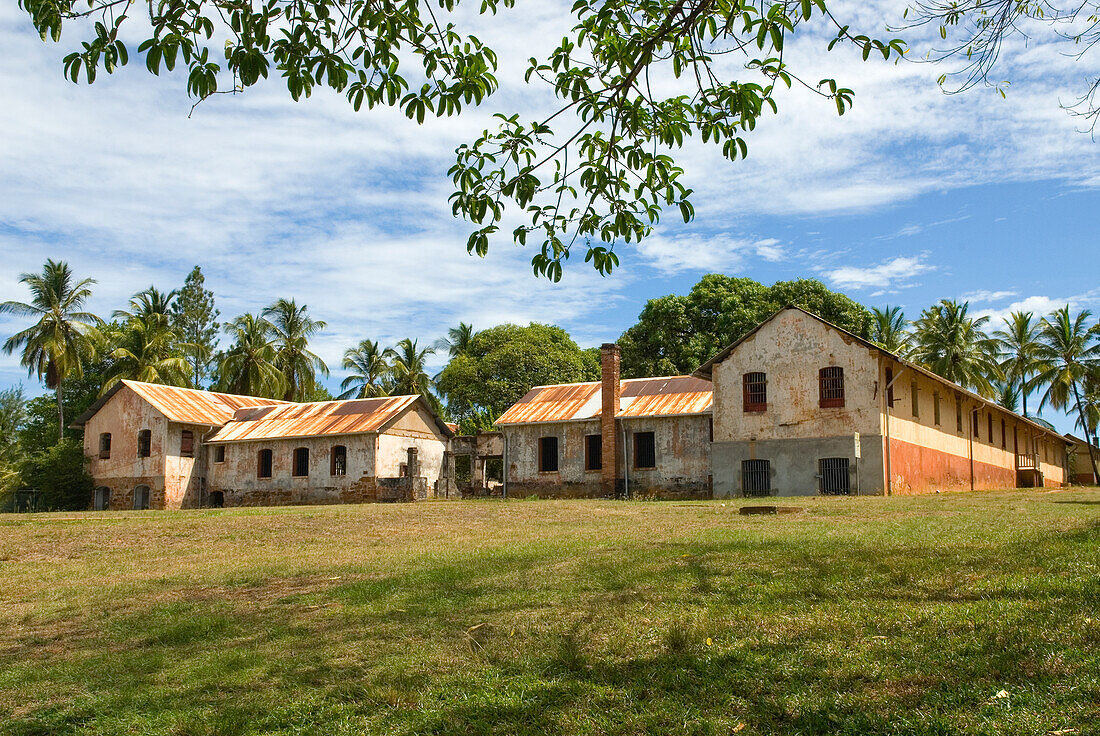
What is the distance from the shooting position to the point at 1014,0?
6777 millimetres

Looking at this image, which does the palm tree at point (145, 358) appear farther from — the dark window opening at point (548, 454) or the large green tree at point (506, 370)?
the dark window opening at point (548, 454)

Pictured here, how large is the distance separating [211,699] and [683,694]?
3.06 m

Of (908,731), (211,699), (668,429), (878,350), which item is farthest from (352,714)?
(668,429)

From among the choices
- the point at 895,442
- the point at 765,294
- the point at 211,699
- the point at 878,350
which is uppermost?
the point at 765,294

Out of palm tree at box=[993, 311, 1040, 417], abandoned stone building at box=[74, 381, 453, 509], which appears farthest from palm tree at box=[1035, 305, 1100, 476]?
abandoned stone building at box=[74, 381, 453, 509]

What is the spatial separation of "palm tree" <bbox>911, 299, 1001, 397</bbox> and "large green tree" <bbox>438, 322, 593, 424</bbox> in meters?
18.4

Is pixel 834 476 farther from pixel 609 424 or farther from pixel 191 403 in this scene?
pixel 191 403

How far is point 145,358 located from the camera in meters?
47.5

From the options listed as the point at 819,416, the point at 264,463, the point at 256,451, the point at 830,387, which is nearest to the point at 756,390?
the point at 819,416

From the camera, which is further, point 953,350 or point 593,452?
point 953,350

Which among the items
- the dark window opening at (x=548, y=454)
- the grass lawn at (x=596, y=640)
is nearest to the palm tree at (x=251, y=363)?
the dark window opening at (x=548, y=454)

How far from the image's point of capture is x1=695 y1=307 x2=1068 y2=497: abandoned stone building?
86.8ft

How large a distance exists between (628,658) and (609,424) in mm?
27017

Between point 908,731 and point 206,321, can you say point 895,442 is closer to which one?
point 908,731
